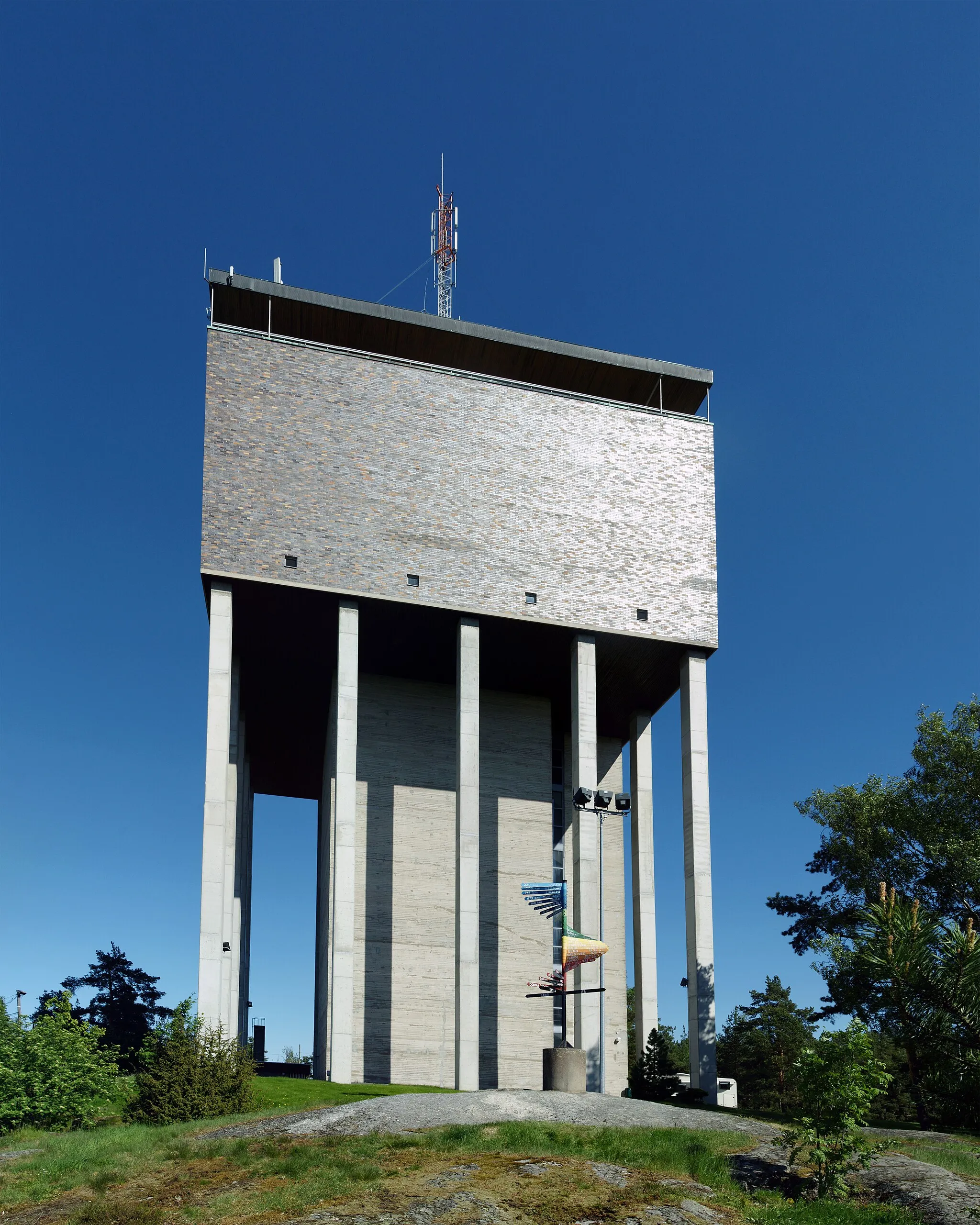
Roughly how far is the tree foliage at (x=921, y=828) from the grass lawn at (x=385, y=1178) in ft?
55.3

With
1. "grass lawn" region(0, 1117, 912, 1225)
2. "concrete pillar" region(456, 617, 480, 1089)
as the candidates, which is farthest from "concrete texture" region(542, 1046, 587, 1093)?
"concrete pillar" region(456, 617, 480, 1089)

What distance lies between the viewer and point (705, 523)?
4278 centimetres

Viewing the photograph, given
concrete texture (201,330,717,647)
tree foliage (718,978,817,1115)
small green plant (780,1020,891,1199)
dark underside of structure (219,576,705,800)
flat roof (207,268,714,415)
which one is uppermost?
flat roof (207,268,714,415)

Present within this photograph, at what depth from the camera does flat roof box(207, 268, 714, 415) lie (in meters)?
40.2

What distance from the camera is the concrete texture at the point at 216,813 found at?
1340 inches

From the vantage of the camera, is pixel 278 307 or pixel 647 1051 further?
pixel 278 307

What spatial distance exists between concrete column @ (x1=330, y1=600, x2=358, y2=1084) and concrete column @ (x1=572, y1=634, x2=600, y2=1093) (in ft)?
21.6

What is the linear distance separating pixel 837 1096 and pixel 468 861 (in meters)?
19.9

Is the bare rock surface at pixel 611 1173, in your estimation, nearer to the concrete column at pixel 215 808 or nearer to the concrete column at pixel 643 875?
the concrete column at pixel 215 808

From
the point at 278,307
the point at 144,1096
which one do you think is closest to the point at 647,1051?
the point at 144,1096

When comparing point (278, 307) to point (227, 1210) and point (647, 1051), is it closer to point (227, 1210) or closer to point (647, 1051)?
point (647, 1051)

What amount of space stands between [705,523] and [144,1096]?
24.6 meters

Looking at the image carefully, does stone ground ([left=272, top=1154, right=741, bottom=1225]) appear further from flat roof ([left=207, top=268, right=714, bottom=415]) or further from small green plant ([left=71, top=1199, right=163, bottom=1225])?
flat roof ([left=207, top=268, right=714, bottom=415])

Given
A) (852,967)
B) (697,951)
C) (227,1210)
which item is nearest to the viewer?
(227,1210)
